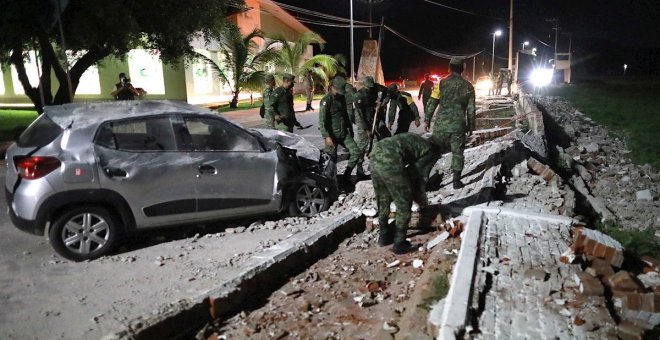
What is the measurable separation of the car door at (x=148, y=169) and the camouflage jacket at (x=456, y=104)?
3698mm

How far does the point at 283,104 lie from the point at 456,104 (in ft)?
10.1

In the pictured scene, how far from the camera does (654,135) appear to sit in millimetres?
15281

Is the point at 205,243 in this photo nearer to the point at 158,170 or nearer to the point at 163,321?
the point at 158,170

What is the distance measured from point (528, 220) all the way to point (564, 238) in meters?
0.61

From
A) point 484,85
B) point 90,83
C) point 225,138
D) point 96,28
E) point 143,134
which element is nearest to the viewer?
point 143,134

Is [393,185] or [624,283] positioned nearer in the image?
[624,283]

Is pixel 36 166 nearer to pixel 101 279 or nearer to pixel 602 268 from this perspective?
pixel 101 279

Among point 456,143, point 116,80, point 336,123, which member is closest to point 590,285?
point 456,143

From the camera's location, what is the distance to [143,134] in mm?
5754

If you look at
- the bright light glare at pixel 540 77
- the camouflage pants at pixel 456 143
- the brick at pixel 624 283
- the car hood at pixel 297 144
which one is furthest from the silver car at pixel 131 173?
the bright light glare at pixel 540 77

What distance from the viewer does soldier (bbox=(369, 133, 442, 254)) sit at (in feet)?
17.4

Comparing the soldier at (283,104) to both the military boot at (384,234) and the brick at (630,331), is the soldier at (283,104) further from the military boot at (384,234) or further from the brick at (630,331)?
the brick at (630,331)

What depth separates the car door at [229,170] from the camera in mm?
5863

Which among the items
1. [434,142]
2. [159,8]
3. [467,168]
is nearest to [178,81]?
[159,8]
